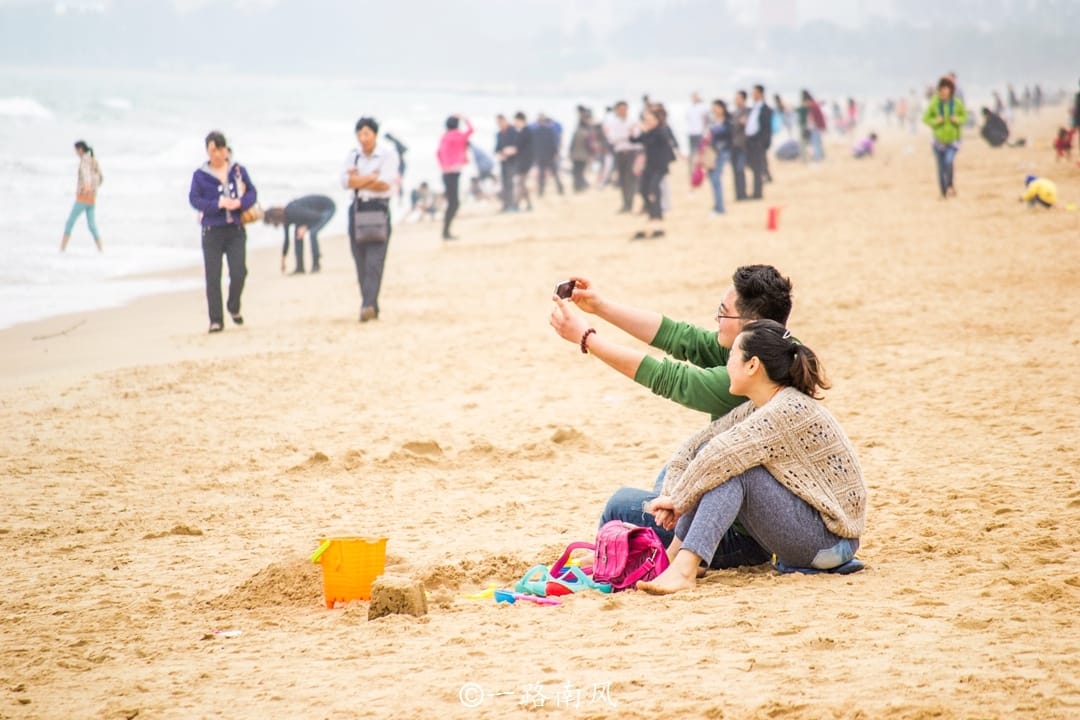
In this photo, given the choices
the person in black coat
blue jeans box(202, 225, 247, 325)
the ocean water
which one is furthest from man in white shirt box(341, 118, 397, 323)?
the person in black coat

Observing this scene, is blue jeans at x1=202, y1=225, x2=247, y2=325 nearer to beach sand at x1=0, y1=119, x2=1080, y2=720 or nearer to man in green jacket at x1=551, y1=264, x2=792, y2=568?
beach sand at x1=0, y1=119, x2=1080, y2=720

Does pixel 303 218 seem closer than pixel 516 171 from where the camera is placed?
Yes

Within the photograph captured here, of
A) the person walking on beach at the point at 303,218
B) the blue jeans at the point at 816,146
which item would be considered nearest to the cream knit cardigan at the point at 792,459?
the person walking on beach at the point at 303,218

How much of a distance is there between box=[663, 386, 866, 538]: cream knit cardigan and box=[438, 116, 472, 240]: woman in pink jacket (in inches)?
534

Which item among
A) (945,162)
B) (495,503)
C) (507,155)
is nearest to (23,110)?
(507,155)

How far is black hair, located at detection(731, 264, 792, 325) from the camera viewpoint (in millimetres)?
4293

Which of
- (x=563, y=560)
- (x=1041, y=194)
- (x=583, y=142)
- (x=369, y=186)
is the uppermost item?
(x=583, y=142)

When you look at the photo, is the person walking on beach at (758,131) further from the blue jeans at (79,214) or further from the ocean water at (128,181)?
the blue jeans at (79,214)

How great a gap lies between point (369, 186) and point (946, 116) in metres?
9.59

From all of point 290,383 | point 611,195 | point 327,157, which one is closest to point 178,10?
point 327,157

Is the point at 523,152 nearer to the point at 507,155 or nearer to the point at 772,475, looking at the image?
the point at 507,155

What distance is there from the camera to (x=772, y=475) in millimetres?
4121

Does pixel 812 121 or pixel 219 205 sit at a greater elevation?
pixel 812 121

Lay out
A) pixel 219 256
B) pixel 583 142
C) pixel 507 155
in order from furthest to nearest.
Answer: pixel 583 142 < pixel 507 155 < pixel 219 256
